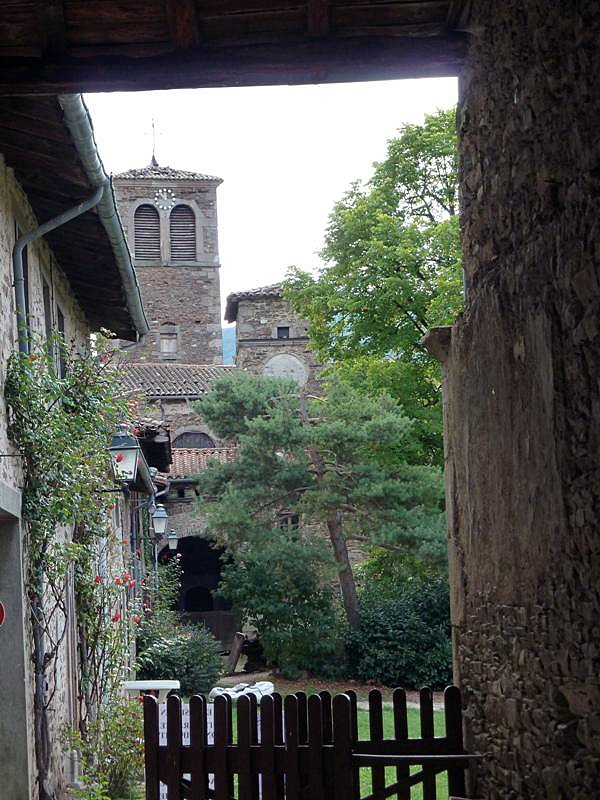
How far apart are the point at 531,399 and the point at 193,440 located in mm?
30526

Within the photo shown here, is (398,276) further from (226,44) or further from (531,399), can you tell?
(531,399)

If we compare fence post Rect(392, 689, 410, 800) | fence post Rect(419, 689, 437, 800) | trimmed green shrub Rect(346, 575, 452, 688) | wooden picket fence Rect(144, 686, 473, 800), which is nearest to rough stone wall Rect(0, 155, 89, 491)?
wooden picket fence Rect(144, 686, 473, 800)

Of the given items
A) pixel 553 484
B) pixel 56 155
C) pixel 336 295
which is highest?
pixel 336 295

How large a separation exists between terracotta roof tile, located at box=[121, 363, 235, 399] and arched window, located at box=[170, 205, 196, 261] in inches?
330

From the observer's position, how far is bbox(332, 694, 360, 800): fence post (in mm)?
5969

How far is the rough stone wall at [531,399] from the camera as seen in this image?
4.27m

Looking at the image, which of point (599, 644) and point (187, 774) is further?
point (187, 774)

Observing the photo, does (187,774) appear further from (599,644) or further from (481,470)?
(599,644)

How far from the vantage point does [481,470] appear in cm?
574

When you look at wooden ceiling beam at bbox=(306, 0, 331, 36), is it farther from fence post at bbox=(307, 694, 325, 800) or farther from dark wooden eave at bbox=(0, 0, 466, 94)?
fence post at bbox=(307, 694, 325, 800)

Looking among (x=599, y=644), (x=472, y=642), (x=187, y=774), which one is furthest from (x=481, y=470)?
(x=187, y=774)

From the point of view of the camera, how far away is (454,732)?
6.23 m

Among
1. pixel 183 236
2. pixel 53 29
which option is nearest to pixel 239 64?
pixel 53 29

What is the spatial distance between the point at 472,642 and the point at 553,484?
173 cm
